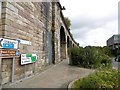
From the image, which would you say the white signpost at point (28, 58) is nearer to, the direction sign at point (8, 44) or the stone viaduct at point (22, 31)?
the stone viaduct at point (22, 31)

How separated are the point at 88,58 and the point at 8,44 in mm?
8136

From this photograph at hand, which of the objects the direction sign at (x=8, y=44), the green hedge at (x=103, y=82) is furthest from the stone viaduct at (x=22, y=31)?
A: the green hedge at (x=103, y=82)

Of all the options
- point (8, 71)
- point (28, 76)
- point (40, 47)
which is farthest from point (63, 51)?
point (8, 71)

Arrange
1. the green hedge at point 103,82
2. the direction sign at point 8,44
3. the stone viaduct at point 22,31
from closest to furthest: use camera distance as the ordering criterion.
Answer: the green hedge at point 103,82 < the direction sign at point 8,44 < the stone viaduct at point 22,31

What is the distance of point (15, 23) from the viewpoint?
727 cm

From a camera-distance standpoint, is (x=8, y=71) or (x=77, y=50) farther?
(x=77, y=50)

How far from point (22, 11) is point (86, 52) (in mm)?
7340

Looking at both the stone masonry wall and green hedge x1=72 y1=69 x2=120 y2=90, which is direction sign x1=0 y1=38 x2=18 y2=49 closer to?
the stone masonry wall

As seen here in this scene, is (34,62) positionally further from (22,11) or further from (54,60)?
(54,60)

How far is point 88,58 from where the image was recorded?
44.6 ft

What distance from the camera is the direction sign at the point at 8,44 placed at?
6.27 m

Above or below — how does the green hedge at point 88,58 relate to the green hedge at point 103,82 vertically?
above

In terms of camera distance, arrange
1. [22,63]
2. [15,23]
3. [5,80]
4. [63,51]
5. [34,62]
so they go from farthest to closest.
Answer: [63,51]
[34,62]
[22,63]
[15,23]
[5,80]

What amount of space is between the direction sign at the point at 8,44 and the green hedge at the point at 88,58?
295 inches
